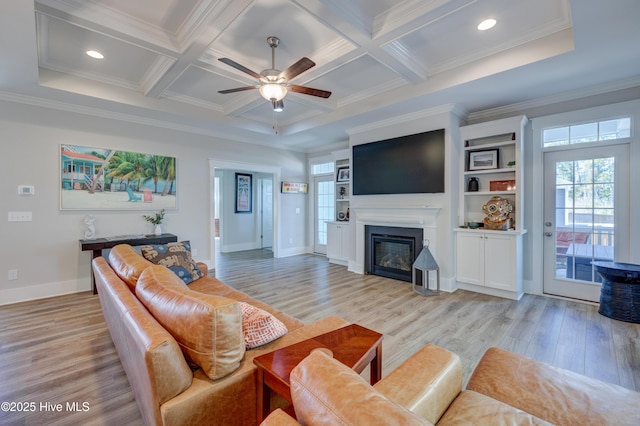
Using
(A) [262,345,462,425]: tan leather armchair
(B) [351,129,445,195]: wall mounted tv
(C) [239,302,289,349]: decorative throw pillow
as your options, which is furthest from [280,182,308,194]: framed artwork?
(A) [262,345,462,425]: tan leather armchair

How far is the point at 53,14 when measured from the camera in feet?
7.86

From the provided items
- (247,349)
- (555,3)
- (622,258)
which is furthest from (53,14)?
(622,258)

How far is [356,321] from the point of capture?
3205 mm

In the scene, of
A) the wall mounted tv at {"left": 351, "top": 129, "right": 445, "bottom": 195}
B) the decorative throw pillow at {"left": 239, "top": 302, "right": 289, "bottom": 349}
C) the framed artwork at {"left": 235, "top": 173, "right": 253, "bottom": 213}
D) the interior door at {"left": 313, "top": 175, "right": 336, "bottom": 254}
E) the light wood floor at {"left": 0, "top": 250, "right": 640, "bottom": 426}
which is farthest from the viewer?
the framed artwork at {"left": 235, "top": 173, "right": 253, "bottom": 213}

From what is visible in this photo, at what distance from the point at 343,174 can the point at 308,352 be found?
521cm

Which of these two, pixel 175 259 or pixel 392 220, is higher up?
pixel 392 220

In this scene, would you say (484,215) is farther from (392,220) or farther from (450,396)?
(450,396)

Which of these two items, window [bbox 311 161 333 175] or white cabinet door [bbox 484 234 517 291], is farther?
window [bbox 311 161 333 175]

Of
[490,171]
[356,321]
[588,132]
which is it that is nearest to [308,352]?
[356,321]

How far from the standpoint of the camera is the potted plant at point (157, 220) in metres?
4.78

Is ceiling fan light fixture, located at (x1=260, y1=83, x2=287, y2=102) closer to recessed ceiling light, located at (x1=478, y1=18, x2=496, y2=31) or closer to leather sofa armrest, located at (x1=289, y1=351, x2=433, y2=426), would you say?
recessed ceiling light, located at (x1=478, y1=18, x2=496, y2=31)

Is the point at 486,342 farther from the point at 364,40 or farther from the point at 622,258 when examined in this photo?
the point at 364,40

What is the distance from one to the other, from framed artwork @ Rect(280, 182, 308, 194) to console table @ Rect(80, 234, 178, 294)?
279 centimetres

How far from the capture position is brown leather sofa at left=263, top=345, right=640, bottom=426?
2.35 ft
